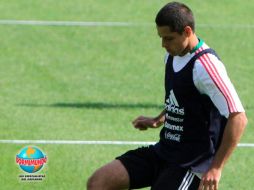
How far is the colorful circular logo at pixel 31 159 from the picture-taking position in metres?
10.8

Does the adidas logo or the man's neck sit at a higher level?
the man's neck

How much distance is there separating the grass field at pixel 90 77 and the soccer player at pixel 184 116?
2.33m

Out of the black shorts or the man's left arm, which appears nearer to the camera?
the man's left arm

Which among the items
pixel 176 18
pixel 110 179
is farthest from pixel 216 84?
pixel 110 179

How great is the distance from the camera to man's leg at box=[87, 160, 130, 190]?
26.2ft

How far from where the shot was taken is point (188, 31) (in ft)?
25.4

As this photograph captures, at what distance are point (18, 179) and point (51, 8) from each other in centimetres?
1147

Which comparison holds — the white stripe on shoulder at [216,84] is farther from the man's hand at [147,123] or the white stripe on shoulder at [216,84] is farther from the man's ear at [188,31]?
the man's hand at [147,123]

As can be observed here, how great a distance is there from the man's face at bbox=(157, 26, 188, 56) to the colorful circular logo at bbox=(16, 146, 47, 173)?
3351 mm

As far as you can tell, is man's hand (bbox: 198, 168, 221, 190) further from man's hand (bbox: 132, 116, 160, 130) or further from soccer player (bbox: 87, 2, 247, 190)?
man's hand (bbox: 132, 116, 160, 130)

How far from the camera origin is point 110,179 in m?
7.98

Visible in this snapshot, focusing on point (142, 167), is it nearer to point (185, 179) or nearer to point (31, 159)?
point (185, 179)

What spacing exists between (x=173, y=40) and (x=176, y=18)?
17cm

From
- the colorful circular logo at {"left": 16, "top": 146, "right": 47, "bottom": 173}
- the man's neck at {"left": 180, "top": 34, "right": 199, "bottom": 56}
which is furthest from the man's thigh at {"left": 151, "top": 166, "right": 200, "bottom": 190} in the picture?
the colorful circular logo at {"left": 16, "top": 146, "right": 47, "bottom": 173}
